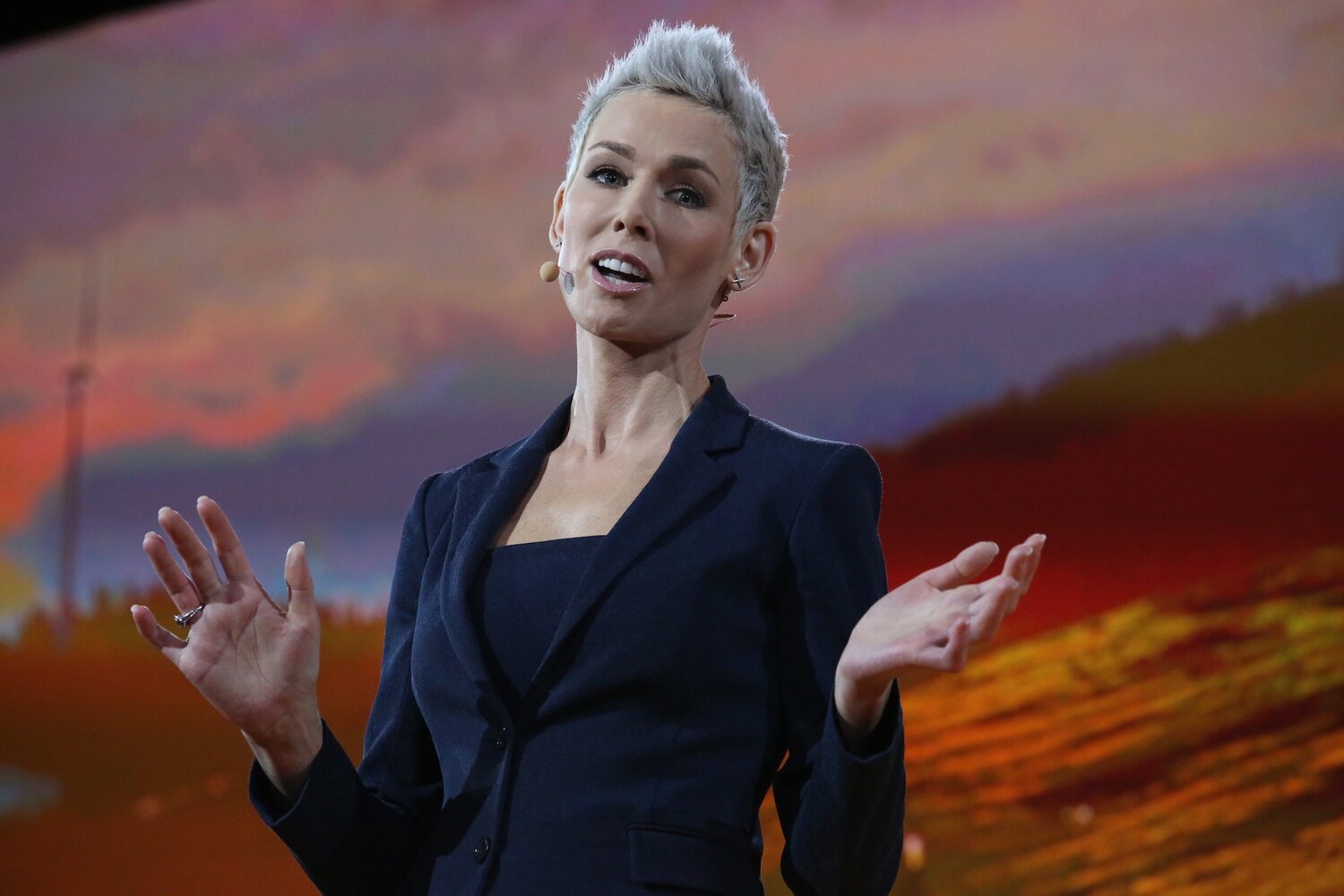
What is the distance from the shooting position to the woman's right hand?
1.35 metres

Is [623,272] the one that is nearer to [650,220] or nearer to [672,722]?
[650,220]

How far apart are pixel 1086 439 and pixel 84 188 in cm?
328

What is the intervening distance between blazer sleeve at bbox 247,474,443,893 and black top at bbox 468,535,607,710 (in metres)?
0.17

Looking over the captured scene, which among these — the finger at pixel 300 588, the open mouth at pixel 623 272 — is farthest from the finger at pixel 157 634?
the open mouth at pixel 623 272

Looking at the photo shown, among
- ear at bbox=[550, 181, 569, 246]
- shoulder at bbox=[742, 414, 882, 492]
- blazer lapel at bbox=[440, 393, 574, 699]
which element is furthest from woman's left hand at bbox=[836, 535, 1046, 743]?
ear at bbox=[550, 181, 569, 246]

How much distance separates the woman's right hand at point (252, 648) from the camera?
1349 mm

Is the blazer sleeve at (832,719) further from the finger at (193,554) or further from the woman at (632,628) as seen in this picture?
the finger at (193,554)

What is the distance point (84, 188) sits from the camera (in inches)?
178

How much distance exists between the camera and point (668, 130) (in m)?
1.54

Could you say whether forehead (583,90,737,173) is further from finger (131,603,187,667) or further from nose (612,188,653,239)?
finger (131,603,187,667)

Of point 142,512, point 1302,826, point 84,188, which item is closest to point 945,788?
point 1302,826

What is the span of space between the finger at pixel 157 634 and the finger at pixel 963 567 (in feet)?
2.32

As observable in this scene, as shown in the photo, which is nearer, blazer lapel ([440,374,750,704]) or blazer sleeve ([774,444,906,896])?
blazer sleeve ([774,444,906,896])

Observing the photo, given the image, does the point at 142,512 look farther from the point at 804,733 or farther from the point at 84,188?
the point at 804,733
